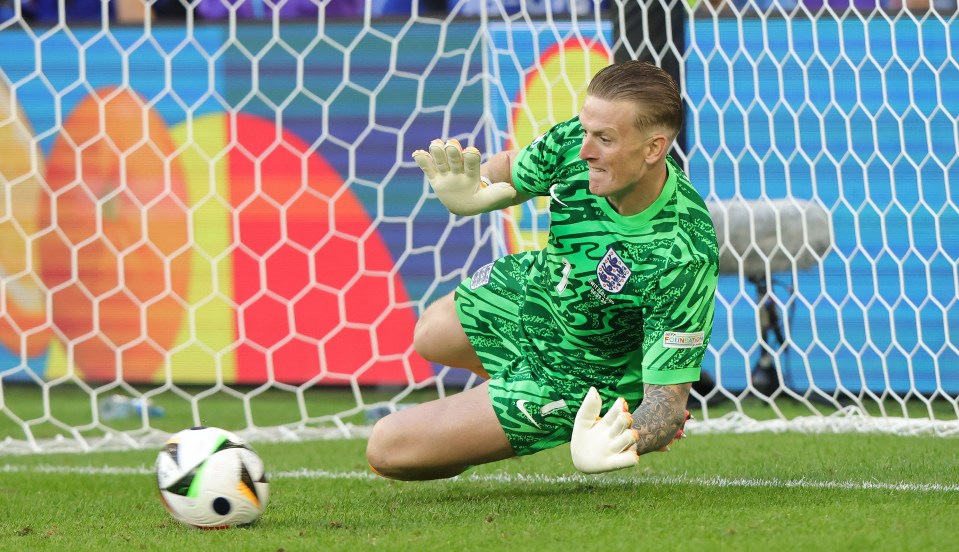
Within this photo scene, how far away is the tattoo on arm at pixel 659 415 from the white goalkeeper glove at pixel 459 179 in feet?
2.33

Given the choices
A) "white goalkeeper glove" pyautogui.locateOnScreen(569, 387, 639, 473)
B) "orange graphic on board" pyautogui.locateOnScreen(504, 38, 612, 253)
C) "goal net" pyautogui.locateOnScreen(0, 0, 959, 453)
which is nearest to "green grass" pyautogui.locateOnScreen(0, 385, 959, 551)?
"white goalkeeper glove" pyautogui.locateOnScreen(569, 387, 639, 473)

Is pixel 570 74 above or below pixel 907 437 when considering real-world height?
above

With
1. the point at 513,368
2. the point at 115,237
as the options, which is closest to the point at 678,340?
the point at 513,368

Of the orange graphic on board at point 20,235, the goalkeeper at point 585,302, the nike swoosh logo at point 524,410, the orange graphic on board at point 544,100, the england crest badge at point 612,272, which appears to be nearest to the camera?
the goalkeeper at point 585,302

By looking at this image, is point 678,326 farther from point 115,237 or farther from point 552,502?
point 115,237

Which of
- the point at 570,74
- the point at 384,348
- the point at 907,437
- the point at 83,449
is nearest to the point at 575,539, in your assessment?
the point at 907,437

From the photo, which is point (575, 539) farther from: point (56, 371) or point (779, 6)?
point (56, 371)

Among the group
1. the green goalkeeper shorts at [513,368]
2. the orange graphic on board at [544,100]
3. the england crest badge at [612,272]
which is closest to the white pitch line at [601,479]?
the green goalkeeper shorts at [513,368]

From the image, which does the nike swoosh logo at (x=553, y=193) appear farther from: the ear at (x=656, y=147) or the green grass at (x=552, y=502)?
the green grass at (x=552, y=502)

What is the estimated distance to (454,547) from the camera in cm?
261

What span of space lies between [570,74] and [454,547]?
3.98m

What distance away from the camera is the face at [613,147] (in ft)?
9.97

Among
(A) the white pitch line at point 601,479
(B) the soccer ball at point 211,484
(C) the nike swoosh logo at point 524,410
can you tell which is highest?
(C) the nike swoosh logo at point 524,410

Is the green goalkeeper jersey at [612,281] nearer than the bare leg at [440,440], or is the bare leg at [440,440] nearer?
the green goalkeeper jersey at [612,281]
